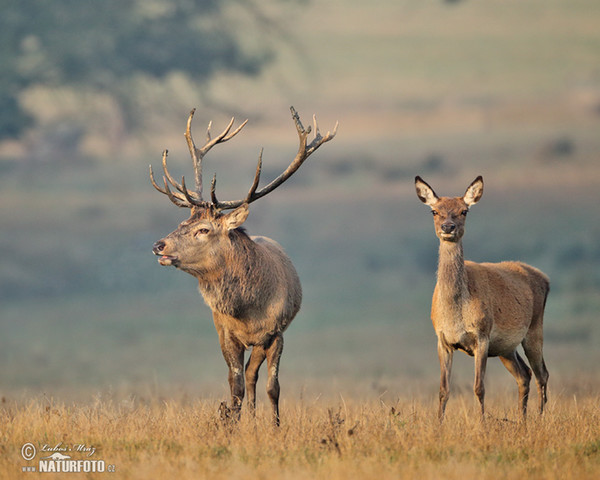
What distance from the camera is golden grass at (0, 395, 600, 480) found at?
28.1 ft

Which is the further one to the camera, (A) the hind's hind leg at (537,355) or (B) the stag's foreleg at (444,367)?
(A) the hind's hind leg at (537,355)

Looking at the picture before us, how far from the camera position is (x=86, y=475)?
8727 mm

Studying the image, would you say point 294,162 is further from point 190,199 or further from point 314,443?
point 314,443

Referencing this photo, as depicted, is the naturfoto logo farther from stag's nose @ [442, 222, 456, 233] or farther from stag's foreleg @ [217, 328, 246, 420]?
stag's nose @ [442, 222, 456, 233]

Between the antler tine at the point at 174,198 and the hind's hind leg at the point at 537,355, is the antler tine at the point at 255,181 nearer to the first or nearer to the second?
the antler tine at the point at 174,198

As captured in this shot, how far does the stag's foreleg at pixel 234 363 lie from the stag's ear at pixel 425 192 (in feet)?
9.71

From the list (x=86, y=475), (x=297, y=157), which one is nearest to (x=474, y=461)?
(x=86, y=475)

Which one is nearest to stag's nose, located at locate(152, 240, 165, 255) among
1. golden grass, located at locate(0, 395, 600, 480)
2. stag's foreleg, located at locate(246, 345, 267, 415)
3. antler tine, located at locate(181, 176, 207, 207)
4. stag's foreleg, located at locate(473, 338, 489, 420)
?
antler tine, located at locate(181, 176, 207, 207)

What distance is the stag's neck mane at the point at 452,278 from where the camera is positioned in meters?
11.6

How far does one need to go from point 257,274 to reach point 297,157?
1.71 m

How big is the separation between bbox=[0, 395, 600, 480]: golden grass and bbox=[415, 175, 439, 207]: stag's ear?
259 cm

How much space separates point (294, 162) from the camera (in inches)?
484

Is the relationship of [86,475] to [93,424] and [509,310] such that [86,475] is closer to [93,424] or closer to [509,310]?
[93,424]

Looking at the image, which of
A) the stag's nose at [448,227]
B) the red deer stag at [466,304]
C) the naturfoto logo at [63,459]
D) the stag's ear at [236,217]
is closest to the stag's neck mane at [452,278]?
the red deer stag at [466,304]
